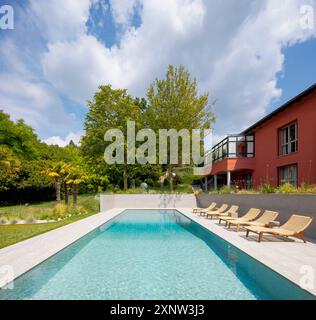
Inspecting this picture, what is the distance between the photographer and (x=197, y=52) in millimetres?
15164

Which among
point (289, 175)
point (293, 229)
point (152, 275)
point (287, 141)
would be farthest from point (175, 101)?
point (152, 275)

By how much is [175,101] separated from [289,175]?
12429 millimetres

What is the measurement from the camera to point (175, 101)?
78.6 feet

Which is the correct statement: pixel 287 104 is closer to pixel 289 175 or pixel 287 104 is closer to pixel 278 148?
pixel 278 148

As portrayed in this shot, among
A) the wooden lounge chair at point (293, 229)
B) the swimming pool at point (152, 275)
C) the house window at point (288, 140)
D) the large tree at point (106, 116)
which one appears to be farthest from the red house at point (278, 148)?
the large tree at point (106, 116)

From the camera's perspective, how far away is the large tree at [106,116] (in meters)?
26.3

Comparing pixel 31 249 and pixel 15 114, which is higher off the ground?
pixel 15 114

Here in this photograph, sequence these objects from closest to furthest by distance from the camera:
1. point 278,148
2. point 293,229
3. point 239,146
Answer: point 293,229 → point 278,148 → point 239,146

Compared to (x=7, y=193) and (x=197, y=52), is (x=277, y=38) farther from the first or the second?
(x=7, y=193)

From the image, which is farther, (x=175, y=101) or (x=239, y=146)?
(x=175, y=101)

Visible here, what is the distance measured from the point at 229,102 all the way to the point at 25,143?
2935 centimetres

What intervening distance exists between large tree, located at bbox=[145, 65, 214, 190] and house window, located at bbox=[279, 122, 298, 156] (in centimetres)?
910

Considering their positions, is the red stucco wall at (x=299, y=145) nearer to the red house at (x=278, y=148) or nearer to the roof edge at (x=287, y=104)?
the red house at (x=278, y=148)
